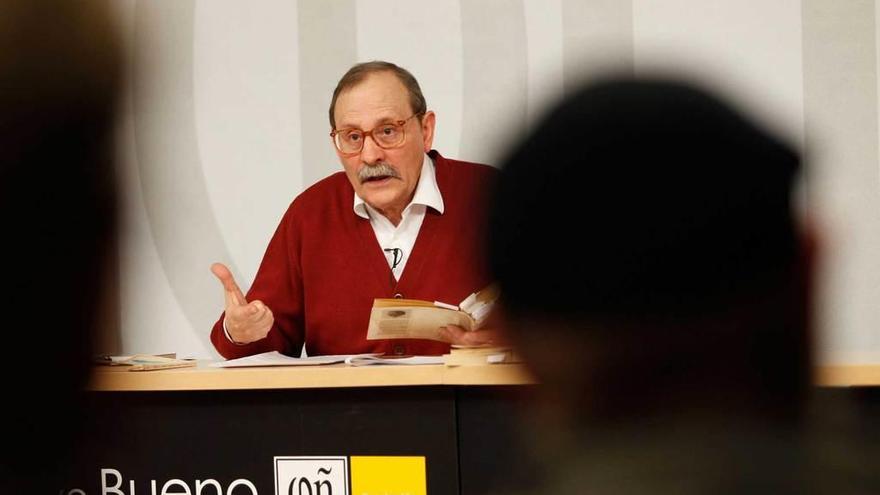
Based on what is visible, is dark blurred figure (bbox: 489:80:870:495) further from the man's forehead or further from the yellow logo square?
the man's forehead

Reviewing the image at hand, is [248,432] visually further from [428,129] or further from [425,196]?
[428,129]

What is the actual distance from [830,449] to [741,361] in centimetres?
12

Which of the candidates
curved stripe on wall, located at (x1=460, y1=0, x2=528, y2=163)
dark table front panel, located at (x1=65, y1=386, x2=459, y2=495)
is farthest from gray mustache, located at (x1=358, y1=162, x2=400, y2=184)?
dark table front panel, located at (x1=65, y1=386, x2=459, y2=495)

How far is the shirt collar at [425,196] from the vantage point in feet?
8.25

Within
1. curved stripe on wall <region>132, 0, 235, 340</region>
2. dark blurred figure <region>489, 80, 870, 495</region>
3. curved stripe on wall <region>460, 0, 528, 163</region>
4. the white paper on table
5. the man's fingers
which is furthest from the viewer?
curved stripe on wall <region>132, 0, 235, 340</region>

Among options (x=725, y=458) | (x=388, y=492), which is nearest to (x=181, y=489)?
(x=388, y=492)

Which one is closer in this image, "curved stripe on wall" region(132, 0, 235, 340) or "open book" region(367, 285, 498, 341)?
"open book" region(367, 285, 498, 341)

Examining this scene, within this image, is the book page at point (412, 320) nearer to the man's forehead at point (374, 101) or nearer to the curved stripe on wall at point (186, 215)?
the man's forehead at point (374, 101)

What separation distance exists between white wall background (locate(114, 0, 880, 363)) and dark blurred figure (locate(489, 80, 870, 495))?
1.99 meters

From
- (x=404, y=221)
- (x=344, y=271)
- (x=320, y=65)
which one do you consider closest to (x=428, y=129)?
(x=404, y=221)

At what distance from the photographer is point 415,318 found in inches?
70.9

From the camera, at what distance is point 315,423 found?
1637mm

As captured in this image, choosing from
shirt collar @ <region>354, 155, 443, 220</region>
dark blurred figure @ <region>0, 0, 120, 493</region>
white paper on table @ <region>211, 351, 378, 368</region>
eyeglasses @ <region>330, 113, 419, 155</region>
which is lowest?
white paper on table @ <region>211, 351, 378, 368</region>

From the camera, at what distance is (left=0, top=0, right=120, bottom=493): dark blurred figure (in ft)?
1.36
